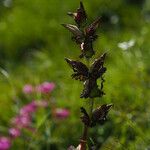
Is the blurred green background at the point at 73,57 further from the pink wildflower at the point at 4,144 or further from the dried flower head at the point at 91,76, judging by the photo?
the dried flower head at the point at 91,76

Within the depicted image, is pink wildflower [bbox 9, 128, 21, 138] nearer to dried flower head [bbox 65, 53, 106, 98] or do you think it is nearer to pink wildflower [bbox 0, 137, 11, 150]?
pink wildflower [bbox 0, 137, 11, 150]

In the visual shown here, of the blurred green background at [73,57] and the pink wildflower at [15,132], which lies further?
the pink wildflower at [15,132]

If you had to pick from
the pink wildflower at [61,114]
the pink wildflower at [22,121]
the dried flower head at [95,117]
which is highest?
the pink wildflower at [61,114]

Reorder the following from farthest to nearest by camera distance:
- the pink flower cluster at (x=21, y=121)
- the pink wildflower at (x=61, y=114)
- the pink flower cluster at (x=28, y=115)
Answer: the pink wildflower at (x=61, y=114) → the pink flower cluster at (x=28, y=115) → the pink flower cluster at (x=21, y=121)

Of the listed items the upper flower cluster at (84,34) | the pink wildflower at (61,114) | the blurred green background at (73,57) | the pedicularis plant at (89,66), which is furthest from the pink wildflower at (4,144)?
the upper flower cluster at (84,34)

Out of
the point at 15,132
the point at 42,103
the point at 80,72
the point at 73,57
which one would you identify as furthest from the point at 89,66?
the point at 73,57

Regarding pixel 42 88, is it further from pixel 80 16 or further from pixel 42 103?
pixel 80 16

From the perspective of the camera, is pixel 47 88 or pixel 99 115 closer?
pixel 99 115

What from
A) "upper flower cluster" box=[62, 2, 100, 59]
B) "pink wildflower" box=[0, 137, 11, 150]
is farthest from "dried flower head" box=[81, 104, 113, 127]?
"pink wildflower" box=[0, 137, 11, 150]

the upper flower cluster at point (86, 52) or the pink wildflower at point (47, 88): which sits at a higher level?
the pink wildflower at point (47, 88)
